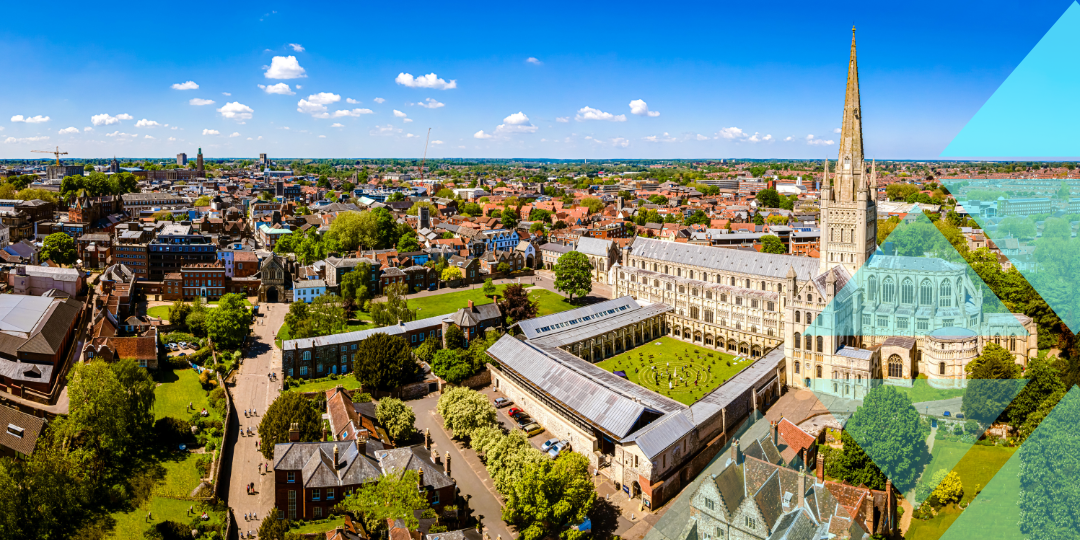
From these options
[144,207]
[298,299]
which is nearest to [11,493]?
[298,299]

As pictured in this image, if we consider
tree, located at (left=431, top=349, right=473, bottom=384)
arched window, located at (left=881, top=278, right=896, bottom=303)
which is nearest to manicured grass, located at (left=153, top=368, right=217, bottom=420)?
tree, located at (left=431, top=349, right=473, bottom=384)

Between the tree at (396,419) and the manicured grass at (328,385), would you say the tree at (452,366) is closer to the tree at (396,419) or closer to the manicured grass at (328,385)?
the manicured grass at (328,385)

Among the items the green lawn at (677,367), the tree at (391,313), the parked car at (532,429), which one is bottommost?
the parked car at (532,429)

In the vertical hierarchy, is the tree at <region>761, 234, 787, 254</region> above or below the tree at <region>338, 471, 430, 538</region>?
above
